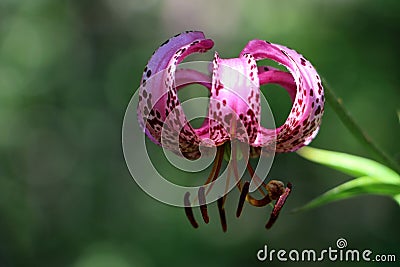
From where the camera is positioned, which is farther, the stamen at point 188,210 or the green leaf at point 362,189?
the green leaf at point 362,189

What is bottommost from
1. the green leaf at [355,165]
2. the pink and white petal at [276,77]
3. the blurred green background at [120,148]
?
the blurred green background at [120,148]

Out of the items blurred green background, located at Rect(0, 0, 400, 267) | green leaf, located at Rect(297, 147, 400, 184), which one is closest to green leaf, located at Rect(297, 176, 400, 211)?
green leaf, located at Rect(297, 147, 400, 184)

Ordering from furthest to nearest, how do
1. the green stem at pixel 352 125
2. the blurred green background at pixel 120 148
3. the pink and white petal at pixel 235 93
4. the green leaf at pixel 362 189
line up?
1. the blurred green background at pixel 120 148
2. the green leaf at pixel 362 189
3. the green stem at pixel 352 125
4. the pink and white petal at pixel 235 93

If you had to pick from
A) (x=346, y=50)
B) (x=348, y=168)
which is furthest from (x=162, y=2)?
(x=348, y=168)

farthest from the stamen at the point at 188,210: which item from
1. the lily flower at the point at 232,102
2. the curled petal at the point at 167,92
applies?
the curled petal at the point at 167,92

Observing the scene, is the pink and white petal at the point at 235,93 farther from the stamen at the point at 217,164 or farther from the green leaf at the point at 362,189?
the green leaf at the point at 362,189

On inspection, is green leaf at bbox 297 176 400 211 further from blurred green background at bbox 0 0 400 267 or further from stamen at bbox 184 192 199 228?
blurred green background at bbox 0 0 400 267

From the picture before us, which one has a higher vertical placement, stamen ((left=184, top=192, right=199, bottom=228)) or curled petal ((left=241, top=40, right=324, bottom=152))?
curled petal ((left=241, top=40, right=324, bottom=152))

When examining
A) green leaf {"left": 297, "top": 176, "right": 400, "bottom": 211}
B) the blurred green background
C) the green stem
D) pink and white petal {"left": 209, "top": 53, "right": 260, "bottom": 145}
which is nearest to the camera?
pink and white petal {"left": 209, "top": 53, "right": 260, "bottom": 145}
